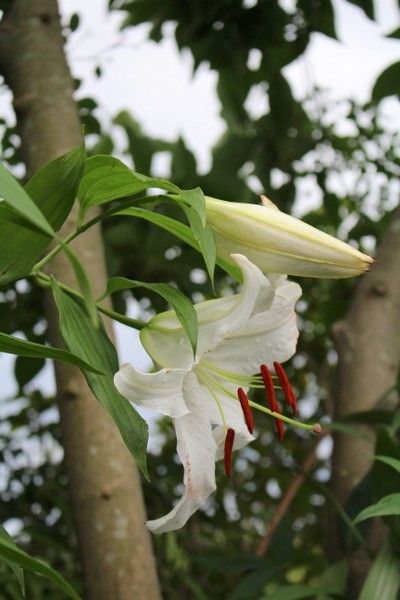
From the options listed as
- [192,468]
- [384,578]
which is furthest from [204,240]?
[384,578]

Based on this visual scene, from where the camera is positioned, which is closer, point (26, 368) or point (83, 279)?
point (83, 279)

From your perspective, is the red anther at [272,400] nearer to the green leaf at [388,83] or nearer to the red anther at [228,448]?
the red anther at [228,448]

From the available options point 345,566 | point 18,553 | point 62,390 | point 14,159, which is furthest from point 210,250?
point 14,159

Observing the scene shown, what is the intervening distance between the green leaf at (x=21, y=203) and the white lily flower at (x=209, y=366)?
0.14 metres

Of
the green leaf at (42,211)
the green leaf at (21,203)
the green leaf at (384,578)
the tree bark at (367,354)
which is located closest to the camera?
the green leaf at (21,203)

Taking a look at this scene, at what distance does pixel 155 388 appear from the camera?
1.69 feet

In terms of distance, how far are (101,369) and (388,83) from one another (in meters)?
0.77

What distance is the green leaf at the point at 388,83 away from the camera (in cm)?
116

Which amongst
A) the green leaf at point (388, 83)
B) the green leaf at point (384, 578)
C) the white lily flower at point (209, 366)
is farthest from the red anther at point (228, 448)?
the green leaf at point (388, 83)

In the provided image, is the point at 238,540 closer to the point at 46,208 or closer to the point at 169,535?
the point at 169,535

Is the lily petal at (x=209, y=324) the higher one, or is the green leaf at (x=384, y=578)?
the lily petal at (x=209, y=324)

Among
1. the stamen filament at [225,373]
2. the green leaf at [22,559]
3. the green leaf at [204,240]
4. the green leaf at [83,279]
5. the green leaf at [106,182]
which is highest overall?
the green leaf at [83,279]

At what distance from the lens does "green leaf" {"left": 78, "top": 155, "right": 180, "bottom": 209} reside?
1.61 ft

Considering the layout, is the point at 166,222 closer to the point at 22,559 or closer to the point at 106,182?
the point at 106,182
